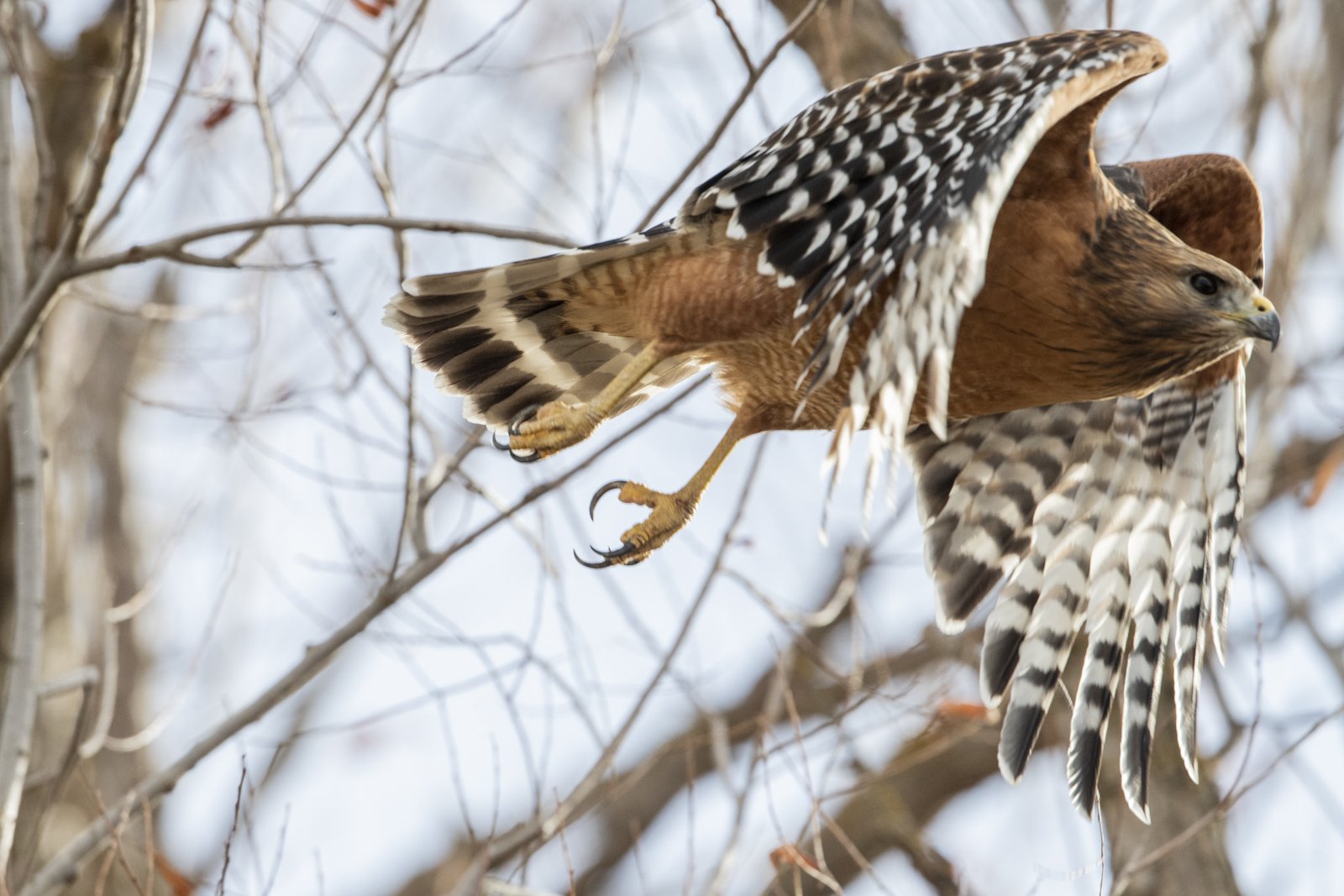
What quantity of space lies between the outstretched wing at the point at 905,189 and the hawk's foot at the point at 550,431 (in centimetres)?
56

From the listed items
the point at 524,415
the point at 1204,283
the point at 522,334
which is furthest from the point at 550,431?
the point at 1204,283

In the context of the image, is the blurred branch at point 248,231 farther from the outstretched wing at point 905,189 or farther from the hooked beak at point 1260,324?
the hooked beak at point 1260,324

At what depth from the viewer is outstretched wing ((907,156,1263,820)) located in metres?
4.15

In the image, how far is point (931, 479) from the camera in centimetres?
459

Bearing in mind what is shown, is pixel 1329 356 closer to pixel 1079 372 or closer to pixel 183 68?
pixel 1079 372

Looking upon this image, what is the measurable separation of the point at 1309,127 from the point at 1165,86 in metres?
1.50

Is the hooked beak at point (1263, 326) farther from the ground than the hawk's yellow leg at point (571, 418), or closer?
closer

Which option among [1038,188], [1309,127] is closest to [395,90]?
[1038,188]

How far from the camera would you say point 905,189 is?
128 inches

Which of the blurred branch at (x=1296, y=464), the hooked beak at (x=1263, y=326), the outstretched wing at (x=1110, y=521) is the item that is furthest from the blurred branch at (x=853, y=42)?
the blurred branch at (x=1296, y=464)

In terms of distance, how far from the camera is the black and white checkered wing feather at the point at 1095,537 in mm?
4168

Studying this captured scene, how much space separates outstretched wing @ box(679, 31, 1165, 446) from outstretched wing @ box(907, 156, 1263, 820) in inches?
36.8

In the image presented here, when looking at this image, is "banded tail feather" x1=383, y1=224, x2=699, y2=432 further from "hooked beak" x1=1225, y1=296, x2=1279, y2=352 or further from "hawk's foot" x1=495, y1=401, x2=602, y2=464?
"hooked beak" x1=1225, y1=296, x2=1279, y2=352

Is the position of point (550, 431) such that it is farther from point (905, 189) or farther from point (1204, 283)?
point (1204, 283)
